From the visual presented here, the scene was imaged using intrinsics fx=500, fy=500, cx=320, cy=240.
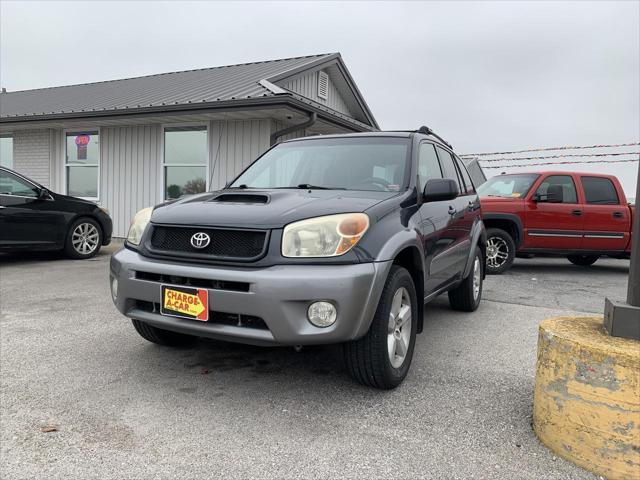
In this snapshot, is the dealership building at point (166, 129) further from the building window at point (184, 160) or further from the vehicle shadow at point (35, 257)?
the vehicle shadow at point (35, 257)

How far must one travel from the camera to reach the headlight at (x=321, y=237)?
2.64 meters

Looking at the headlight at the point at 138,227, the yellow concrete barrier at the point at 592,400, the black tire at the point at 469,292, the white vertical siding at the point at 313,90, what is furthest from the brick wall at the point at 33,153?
the yellow concrete barrier at the point at 592,400

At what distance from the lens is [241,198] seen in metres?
3.20

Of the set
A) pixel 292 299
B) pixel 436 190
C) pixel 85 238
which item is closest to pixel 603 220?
pixel 436 190

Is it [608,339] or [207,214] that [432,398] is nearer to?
[608,339]

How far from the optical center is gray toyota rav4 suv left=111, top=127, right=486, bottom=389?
254 cm

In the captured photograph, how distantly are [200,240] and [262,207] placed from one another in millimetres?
403

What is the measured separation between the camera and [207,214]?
2920 millimetres

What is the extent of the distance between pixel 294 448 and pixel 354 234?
111 cm

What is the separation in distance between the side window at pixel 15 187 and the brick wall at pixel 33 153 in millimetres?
4835

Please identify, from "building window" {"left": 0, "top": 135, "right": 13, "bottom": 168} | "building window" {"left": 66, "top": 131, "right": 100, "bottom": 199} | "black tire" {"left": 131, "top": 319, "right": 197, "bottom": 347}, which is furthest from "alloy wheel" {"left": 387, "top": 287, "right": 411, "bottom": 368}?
"building window" {"left": 0, "top": 135, "right": 13, "bottom": 168}

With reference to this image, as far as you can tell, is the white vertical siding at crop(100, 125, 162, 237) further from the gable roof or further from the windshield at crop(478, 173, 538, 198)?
the windshield at crop(478, 173, 538, 198)

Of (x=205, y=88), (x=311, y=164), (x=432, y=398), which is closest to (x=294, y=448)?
(x=432, y=398)

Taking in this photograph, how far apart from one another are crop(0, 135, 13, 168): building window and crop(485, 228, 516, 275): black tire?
11728 millimetres
